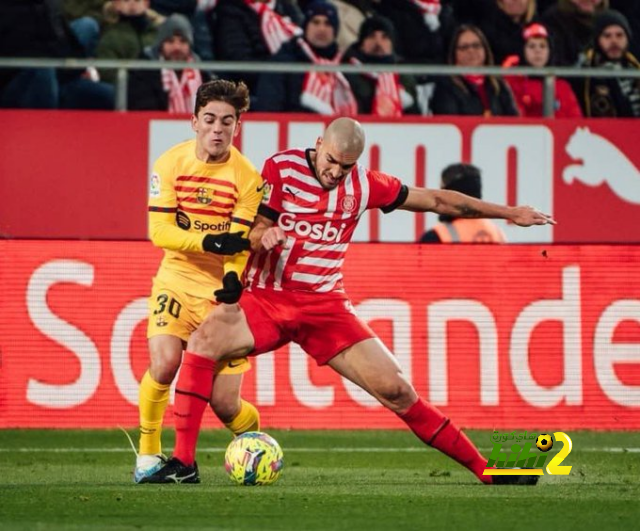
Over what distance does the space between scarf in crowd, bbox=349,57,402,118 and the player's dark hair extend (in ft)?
19.1

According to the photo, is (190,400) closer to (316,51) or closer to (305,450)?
(305,450)

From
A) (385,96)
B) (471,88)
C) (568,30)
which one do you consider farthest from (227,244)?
(568,30)

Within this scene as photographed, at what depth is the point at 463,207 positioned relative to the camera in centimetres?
892

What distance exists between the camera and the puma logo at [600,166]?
14773 mm

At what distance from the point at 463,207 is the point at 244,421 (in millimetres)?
1731

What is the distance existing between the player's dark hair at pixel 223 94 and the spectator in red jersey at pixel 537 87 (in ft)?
21.3

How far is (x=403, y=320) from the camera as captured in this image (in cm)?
1230

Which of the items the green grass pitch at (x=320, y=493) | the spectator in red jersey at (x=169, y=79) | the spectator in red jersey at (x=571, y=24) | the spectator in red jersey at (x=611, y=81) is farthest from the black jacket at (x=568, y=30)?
the green grass pitch at (x=320, y=493)

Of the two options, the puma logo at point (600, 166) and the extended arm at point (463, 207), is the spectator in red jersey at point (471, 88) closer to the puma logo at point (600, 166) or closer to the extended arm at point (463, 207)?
the puma logo at point (600, 166)

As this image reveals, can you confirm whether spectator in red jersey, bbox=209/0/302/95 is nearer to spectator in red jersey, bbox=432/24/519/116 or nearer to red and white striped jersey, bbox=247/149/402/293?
spectator in red jersey, bbox=432/24/519/116

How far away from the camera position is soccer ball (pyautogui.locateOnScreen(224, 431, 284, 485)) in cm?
862

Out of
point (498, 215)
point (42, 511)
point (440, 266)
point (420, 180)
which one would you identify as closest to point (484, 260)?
point (440, 266)

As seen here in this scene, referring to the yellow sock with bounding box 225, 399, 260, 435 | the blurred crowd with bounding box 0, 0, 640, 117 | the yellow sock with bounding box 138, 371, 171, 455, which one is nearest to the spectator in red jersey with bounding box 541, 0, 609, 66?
the blurred crowd with bounding box 0, 0, 640, 117

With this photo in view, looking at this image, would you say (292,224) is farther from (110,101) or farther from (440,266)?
(110,101)
